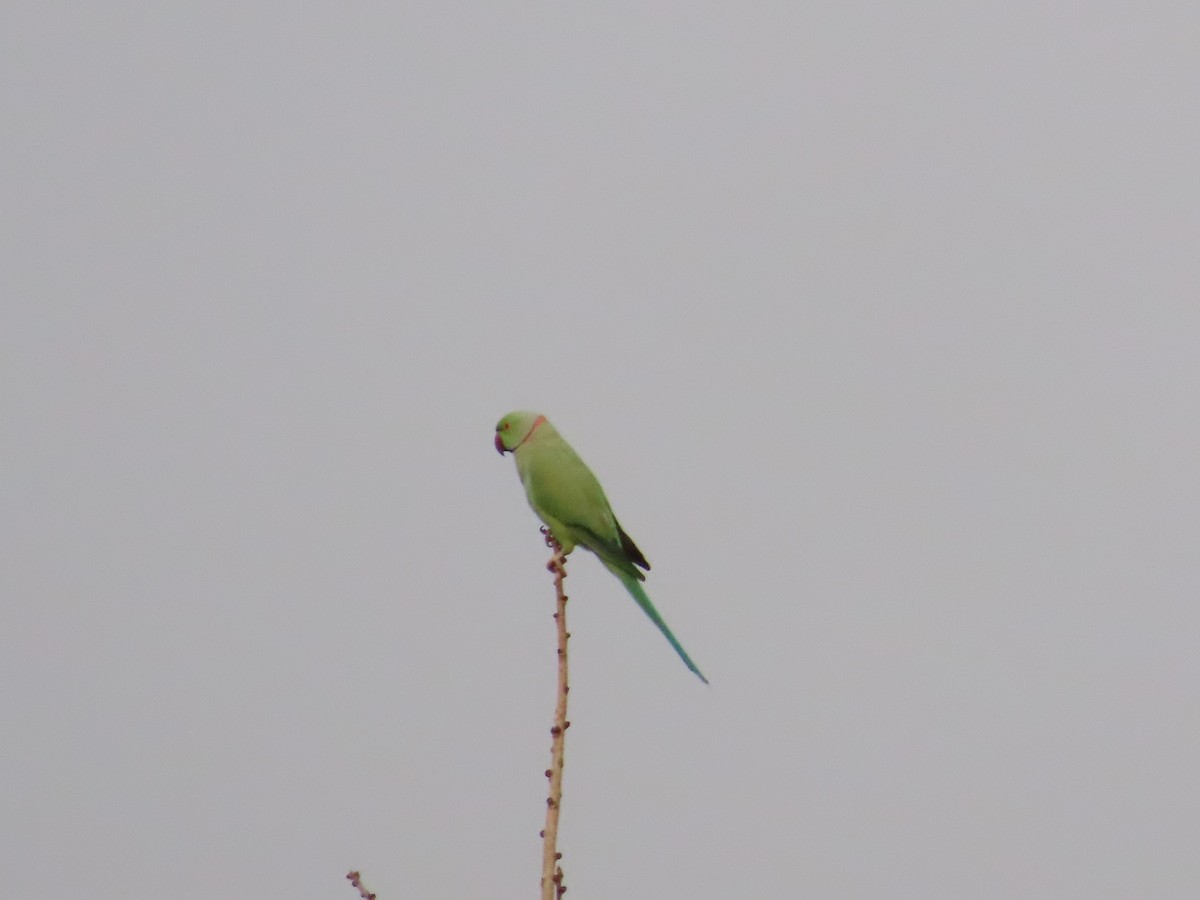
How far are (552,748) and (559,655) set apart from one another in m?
0.28

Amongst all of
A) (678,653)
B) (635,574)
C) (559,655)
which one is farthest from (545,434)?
(559,655)

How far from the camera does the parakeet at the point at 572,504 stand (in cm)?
487

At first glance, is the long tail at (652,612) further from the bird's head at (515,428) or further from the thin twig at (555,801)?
the thin twig at (555,801)

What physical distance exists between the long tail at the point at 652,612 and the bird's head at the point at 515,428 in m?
0.80

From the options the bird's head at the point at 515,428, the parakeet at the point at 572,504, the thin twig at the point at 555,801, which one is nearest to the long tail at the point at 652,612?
the parakeet at the point at 572,504

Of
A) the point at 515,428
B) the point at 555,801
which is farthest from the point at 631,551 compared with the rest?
the point at 555,801

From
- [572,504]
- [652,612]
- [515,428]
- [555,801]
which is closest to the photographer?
[555,801]

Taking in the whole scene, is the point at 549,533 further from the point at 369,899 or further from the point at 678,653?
the point at 369,899

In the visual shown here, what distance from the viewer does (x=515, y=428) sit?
5.47 m

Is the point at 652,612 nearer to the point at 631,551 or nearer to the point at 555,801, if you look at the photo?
the point at 631,551

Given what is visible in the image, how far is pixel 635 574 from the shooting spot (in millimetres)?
4855

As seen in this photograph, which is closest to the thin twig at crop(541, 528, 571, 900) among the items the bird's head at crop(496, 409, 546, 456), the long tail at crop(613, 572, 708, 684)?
the long tail at crop(613, 572, 708, 684)

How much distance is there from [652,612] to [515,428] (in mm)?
1193

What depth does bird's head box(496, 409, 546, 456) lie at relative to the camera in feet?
17.8
